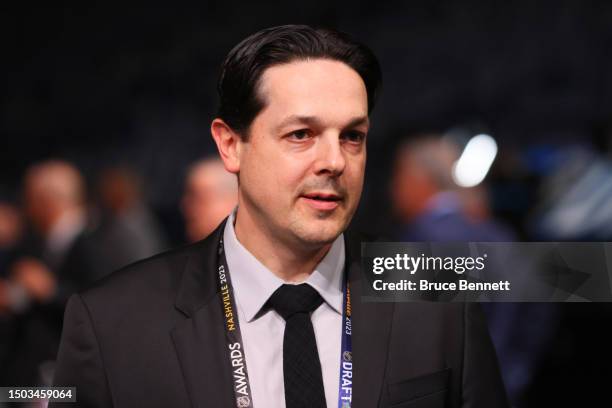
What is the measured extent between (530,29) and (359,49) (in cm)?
162

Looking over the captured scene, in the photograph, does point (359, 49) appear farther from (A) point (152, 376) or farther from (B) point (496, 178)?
(B) point (496, 178)

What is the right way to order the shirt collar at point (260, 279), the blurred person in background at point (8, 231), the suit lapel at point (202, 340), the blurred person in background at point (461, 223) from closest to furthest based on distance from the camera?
the suit lapel at point (202, 340) → the shirt collar at point (260, 279) → the blurred person in background at point (461, 223) → the blurred person in background at point (8, 231)

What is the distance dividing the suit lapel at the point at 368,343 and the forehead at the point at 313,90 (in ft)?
1.17

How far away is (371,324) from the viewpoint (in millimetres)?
1615

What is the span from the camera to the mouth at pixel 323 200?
1.54 m

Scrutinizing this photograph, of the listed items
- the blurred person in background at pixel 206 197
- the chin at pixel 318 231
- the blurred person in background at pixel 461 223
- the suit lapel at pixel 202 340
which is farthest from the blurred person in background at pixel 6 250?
the chin at pixel 318 231

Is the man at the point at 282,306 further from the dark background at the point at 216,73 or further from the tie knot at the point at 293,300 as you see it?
the dark background at the point at 216,73

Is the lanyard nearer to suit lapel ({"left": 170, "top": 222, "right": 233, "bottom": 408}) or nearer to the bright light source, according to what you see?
suit lapel ({"left": 170, "top": 222, "right": 233, "bottom": 408})

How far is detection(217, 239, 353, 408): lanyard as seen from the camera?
60.0 inches

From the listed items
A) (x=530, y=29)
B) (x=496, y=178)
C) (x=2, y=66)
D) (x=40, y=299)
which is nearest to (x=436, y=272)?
(x=496, y=178)


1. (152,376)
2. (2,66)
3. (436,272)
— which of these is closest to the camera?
(152,376)

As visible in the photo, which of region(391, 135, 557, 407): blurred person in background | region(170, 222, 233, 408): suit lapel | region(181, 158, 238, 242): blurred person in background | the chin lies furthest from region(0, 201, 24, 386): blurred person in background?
the chin

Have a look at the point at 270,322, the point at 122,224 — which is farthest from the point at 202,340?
the point at 122,224

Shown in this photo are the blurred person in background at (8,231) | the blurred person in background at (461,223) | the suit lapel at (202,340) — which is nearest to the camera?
the suit lapel at (202,340)
